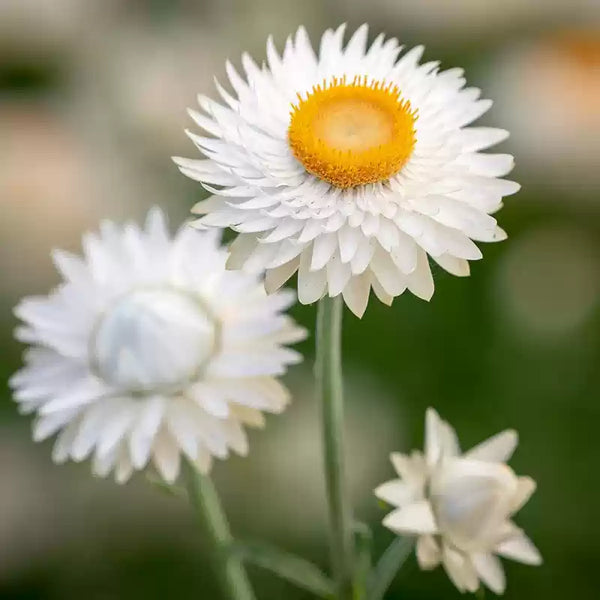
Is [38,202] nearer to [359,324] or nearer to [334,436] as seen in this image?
[359,324]

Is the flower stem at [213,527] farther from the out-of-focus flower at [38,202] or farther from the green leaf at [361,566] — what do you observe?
the out-of-focus flower at [38,202]

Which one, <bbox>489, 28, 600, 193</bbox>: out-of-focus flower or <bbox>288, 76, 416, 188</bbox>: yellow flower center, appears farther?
<bbox>489, 28, 600, 193</bbox>: out-of-focus flower

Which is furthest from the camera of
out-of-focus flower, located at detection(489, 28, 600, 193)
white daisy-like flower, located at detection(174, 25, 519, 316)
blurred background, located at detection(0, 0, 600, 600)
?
out-of-focus flower, located at detection(489, 28, 600, 193)

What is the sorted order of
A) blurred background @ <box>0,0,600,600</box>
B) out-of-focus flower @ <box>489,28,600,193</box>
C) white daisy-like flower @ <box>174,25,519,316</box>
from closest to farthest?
white daisy-like flower @ <box>174,25,519,316</box>
blurred background @ <box>0,0,600,600</box>
out-of-focus flower @ <box>489,28,600,193</box>

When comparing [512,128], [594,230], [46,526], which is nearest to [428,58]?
[512,128]

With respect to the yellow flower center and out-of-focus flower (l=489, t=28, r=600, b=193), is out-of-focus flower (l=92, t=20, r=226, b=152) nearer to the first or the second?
out-of-focus flower (l=489, t=28, r=600, b=193)

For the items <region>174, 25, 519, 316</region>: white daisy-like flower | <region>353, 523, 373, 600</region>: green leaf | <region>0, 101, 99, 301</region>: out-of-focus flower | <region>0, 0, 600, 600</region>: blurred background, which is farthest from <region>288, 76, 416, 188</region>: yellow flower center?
<region>0, 101, 99, 301</region>: out-of-focus flower

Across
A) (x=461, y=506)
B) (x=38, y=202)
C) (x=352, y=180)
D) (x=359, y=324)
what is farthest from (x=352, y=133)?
(x=38, y=202)

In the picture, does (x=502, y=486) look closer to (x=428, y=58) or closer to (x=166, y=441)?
(x=166, y=441)
